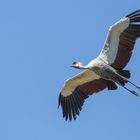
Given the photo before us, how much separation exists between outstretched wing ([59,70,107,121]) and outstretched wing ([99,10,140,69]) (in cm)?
168

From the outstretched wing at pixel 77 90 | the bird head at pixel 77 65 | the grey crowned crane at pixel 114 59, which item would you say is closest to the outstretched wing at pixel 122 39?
the grey crowned crane at pixel 114 59

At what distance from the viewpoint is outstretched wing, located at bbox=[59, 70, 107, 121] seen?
3262 cm

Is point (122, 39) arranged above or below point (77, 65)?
below

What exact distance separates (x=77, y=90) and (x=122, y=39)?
12.0 ft

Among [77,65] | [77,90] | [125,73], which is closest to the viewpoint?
[125,73]

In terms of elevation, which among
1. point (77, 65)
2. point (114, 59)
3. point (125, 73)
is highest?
point (77, 65)

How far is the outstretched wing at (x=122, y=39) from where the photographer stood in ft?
100

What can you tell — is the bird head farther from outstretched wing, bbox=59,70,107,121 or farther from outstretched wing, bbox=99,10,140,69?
outstretched wing, bbox=99,10,140,69

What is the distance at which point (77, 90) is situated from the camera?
109 feet

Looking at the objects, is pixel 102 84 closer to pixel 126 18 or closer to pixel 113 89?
pixel 113 89

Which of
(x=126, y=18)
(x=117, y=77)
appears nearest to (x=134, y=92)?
(x=117, y=77)

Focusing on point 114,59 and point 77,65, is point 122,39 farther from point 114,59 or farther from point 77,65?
point 77,65

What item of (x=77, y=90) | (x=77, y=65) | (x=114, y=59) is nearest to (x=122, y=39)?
(x=114, y=59)

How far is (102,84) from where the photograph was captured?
106 feet
